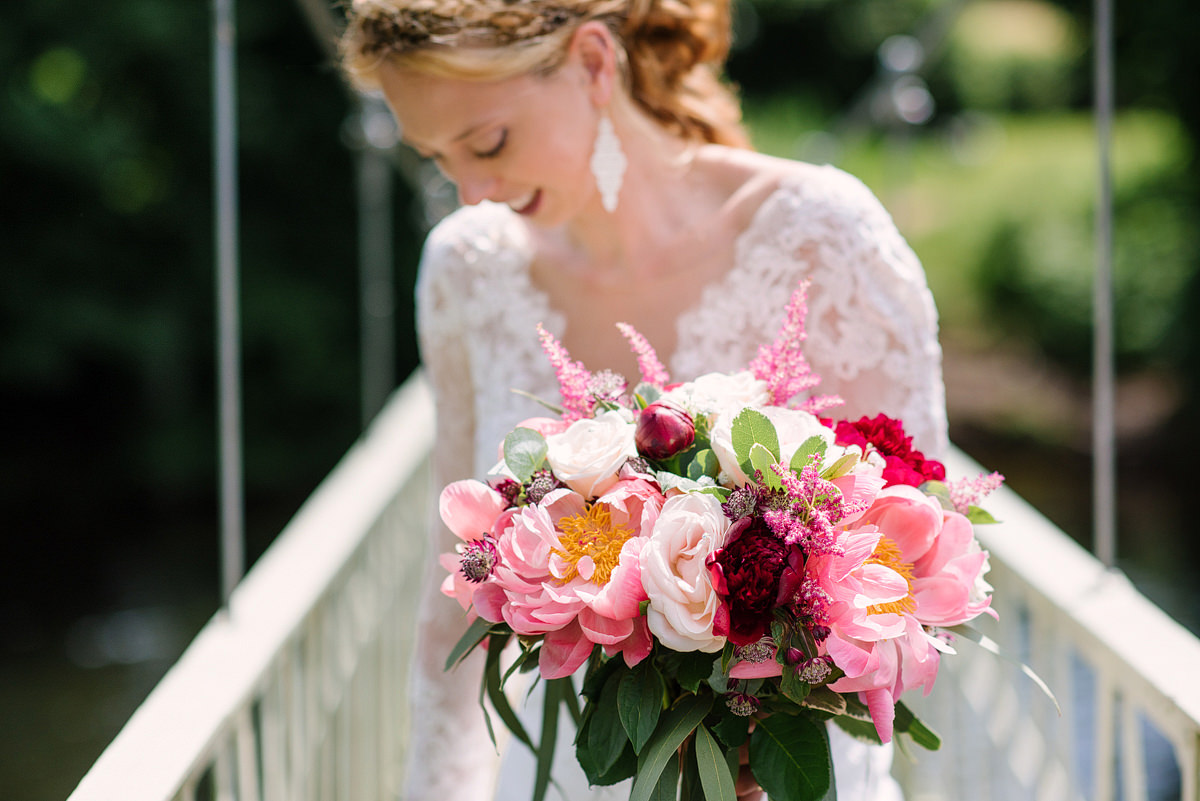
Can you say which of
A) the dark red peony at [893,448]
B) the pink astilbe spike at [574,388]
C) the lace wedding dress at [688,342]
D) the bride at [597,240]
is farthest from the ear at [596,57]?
the dark red peony at [893,448]

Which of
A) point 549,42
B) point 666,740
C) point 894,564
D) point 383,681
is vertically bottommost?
point 383,681

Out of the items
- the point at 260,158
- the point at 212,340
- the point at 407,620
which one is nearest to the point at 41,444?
the point at 212,340

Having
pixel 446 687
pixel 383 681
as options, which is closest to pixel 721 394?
pixel 446 687

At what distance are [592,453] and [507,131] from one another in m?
0.53

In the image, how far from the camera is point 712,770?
33.5 inches

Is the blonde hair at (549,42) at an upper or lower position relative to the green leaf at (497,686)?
upper

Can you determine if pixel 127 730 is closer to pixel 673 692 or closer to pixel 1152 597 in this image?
pixel 673 692

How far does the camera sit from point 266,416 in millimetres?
10117

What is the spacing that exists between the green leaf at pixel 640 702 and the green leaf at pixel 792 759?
3.4 inches

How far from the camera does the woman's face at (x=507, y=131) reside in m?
1.25

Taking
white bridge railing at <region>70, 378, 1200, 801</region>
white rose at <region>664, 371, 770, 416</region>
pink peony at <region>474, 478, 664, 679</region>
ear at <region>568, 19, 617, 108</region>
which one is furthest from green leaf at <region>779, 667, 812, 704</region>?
ear at <region>568, 19, 617, 108</region>

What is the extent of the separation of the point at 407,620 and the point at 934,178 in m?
11.8

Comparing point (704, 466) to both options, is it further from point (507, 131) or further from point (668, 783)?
point (507, 131)

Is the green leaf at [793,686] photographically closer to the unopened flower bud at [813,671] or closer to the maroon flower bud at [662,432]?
the unopened flower bud at [813,671]
